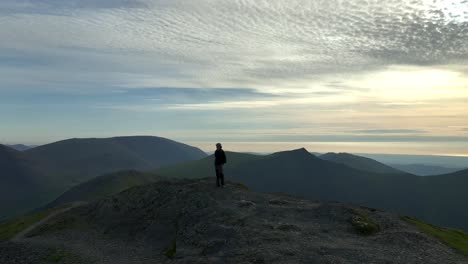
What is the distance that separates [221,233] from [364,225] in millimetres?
16319

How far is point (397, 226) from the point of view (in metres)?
44.7

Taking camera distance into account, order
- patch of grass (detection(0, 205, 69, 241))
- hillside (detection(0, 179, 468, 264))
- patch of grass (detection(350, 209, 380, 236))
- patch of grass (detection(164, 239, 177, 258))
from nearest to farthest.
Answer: hillside (detection(0, 179, 468, 264))
patch of grass (detection(164, 239, 177, 258))
patch of grass (detection(350, 209, 380, 236))
patch of grass (detection(0, 205, 69, 241))

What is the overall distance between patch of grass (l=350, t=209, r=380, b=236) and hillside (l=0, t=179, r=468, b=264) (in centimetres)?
11

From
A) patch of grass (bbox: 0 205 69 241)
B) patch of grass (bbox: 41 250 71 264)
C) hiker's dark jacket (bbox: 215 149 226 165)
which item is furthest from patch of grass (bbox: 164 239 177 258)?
patch of grass (bbox: 0 205 69 241)

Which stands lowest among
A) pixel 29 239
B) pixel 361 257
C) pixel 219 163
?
pixel 29 239

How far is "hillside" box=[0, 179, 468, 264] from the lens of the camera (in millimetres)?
34562

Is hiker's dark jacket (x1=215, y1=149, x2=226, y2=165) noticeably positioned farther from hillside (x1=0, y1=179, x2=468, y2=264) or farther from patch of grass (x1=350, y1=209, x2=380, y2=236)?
patch of grass (x1=350, y1=209, x2=380, y2=236)

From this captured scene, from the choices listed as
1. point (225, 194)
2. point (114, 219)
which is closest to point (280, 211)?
point (225, 194)

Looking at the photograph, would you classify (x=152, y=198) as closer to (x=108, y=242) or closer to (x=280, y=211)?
(x=108, y=242)

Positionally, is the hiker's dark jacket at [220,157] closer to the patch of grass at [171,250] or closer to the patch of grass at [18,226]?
the patch of grass at [171,250]

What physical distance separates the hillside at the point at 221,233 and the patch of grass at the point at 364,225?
0.11 m

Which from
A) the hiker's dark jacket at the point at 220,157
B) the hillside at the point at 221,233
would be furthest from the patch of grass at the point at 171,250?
the hiker's dark jacket at the point at 220,157

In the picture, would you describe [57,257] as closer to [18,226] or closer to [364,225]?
[18,226]

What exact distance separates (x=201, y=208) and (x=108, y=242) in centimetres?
1254
